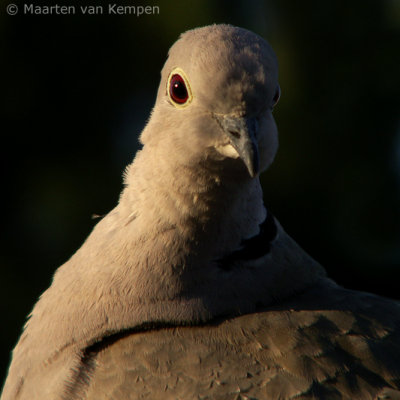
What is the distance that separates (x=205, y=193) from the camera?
6.19 ft

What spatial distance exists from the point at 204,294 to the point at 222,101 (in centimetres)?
66

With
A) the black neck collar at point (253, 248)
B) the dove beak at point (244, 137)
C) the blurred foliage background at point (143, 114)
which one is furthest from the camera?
the blurred foliage background at point (143, 114)

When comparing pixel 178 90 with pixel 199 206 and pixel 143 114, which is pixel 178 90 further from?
pixel 143 114

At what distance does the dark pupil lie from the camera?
185 cm

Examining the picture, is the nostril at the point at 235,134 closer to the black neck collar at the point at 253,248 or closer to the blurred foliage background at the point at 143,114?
the black neck collar at the point at 253,248

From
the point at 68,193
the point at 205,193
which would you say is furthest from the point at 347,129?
the point at 205,193

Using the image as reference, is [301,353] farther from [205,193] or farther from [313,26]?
[313,26]

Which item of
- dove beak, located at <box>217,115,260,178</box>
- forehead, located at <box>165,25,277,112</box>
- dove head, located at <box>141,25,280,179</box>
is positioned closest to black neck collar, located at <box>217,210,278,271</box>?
dove head, located at <box>141,25,280,179</box>

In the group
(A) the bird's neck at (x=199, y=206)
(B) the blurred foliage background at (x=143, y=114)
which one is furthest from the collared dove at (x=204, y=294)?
(B) the blurred foliage background at (x=143, y=114)

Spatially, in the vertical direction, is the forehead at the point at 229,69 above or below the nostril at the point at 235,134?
above

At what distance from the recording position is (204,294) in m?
1.89

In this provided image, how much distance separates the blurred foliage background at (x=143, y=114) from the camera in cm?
449

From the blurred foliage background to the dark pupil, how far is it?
2.72 m

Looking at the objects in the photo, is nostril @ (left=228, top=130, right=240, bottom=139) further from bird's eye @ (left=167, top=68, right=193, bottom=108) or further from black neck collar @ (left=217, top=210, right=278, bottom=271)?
black neck collar @ (left=217, top=210, right=278, bottom=271)
